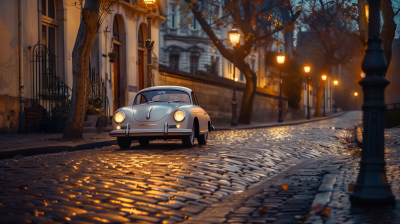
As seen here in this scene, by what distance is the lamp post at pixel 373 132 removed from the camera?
177 inches

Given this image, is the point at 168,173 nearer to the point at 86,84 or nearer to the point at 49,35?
the point at 86,84

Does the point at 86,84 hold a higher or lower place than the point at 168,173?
higher

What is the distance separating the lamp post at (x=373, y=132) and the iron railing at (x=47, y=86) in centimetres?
1250

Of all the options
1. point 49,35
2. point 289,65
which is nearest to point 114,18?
point 49,35

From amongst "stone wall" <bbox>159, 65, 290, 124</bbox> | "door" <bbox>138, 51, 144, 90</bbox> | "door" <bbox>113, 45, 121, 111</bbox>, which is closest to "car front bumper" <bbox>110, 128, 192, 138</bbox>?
"door" <bbox>113, 45, 121, 111</bbox>

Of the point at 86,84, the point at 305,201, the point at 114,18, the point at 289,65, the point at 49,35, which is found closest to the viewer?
the point at 305,201

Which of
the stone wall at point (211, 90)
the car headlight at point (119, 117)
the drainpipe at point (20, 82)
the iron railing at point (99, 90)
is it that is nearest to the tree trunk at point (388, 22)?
the stone wall at point (211, 90)

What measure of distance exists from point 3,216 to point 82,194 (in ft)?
3.66

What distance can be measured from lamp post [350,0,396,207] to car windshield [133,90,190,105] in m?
7.31

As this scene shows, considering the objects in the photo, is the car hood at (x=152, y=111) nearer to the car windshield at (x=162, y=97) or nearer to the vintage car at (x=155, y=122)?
the vintage car at (x=155, y=122)

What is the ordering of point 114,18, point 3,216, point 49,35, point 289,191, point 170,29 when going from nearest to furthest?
point 3,216 → point 289,191 → point 49,35 → point 114,18 → point 170,29

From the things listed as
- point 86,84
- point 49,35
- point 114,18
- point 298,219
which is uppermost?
point 114,18

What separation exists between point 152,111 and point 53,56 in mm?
8199

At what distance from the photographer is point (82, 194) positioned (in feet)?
16.9
